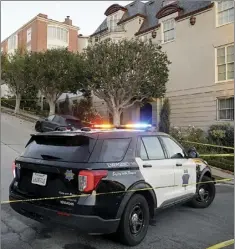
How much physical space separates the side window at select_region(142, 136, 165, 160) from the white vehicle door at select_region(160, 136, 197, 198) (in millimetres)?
206

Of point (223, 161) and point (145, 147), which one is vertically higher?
point (145, 147)

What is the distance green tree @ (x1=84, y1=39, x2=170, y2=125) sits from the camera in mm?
20359

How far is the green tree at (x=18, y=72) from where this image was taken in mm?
30344

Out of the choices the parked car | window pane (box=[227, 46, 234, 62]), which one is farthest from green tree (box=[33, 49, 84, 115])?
window pane (box=[227, 46, 234, 62])

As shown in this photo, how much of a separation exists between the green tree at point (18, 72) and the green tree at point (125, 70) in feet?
32.7

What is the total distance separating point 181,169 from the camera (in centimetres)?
601

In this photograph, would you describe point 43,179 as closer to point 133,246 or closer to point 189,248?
point 133,246

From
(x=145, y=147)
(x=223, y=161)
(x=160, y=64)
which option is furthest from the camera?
(x=160, y=64)

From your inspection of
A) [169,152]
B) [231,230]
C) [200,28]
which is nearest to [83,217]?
[169,152]

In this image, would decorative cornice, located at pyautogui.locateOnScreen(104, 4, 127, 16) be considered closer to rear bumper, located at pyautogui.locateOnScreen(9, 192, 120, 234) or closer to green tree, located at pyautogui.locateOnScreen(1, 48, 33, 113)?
green tree, located at pyautogui.locateOnScreen(1, 48, 33, 113)

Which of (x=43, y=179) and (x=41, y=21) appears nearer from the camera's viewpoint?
(x=43, y=179)

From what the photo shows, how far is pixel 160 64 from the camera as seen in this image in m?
21.4

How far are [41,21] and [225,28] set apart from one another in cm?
3155

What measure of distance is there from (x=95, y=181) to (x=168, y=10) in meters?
21.6
